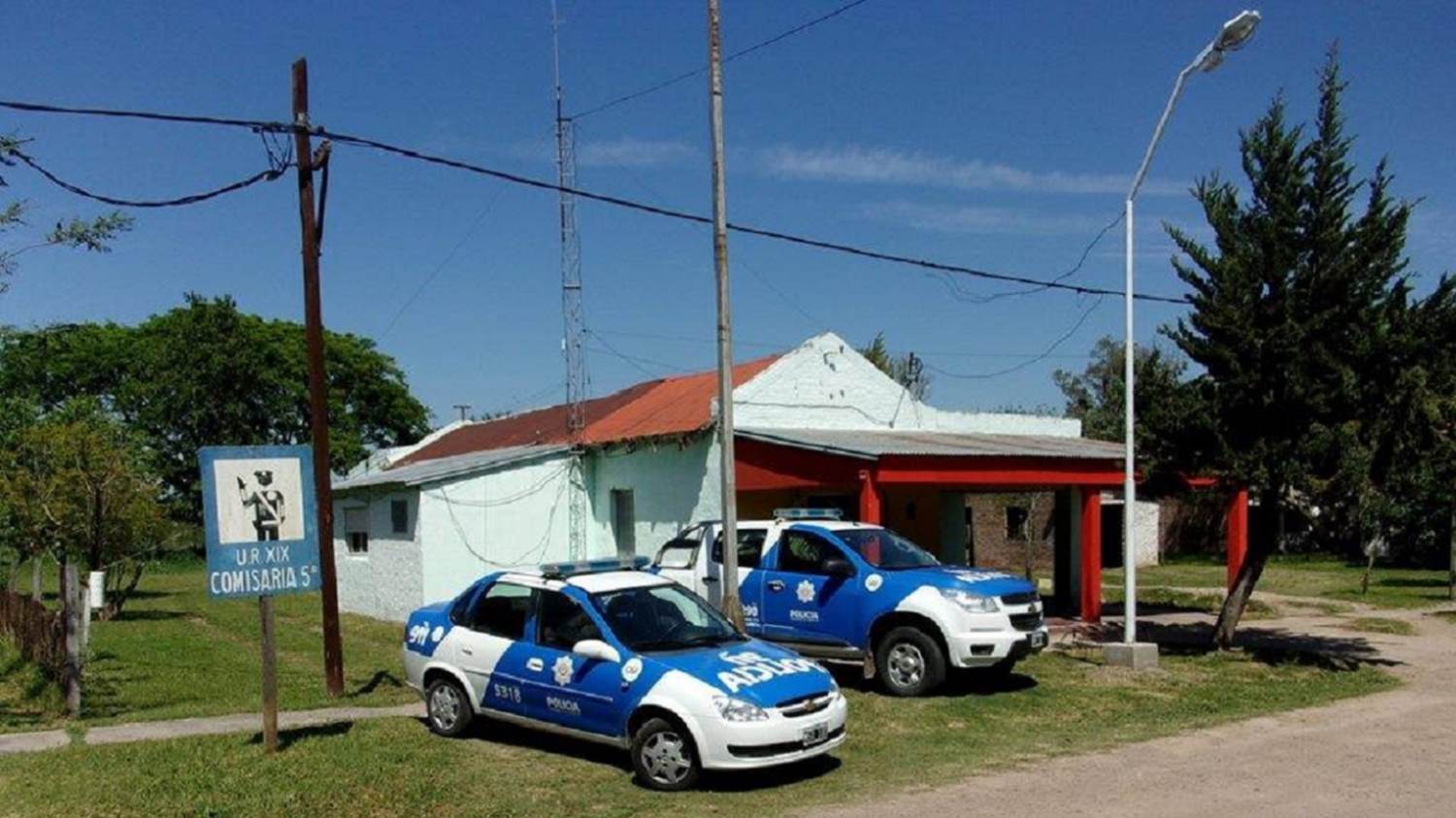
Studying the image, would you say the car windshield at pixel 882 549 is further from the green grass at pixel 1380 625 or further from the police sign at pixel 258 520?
the green grass at pixel 1380 625

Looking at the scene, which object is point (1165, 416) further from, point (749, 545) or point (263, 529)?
point (263, 529)

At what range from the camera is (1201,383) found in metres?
17.5

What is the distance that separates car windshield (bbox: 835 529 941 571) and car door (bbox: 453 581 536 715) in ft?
16.0

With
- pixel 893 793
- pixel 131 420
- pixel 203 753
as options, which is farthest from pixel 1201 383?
pixel 131 420

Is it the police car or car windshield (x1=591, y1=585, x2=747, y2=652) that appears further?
car windshield (x1=591, y1=585, x2=747, y2=652)

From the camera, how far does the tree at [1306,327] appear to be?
52.9 ft

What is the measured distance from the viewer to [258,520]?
11062mm

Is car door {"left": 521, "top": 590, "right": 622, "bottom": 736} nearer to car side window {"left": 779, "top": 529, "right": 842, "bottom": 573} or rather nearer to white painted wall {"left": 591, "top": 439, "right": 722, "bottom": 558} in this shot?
car side window {"left": 779, "top": 529, "right": 842, "bottom": 573}

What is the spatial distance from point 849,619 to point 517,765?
5.06m

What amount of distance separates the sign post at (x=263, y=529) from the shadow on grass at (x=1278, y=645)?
1230 cm

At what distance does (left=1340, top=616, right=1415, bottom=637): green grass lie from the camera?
835 inches

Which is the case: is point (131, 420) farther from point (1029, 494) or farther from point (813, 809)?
point (813, 809)

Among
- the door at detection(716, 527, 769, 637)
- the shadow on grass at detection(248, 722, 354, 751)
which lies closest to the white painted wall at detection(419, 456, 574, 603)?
the door at detection(716, 527, 769, 637)

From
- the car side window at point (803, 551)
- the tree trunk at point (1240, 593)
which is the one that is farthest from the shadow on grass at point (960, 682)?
the tree trunk at point (1240, 593)
